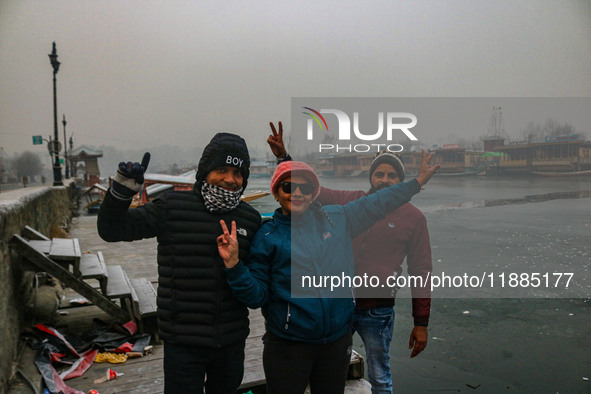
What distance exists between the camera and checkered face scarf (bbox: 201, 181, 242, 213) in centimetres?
224

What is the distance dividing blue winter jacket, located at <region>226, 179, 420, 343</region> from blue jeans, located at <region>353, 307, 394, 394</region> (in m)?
0.41

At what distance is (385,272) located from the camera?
8.61ft

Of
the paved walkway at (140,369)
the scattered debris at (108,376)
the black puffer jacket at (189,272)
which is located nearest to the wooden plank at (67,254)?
the paved walkway at (140,369)

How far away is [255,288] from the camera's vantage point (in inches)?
81.0

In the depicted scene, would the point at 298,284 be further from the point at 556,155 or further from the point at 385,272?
the point at 556,155

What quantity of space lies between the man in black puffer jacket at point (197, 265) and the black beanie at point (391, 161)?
3.39 feet

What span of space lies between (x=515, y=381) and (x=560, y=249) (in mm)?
9359

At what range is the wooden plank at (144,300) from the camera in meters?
→ 4.64

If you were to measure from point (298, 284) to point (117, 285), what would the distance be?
3.50 metres

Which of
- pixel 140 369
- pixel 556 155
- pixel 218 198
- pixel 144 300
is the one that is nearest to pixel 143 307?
pixel 144 300

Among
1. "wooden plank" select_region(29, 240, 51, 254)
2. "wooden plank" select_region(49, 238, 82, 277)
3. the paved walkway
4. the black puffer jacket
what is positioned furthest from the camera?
"wooden plank" select_region(29, 240, 51, 254)

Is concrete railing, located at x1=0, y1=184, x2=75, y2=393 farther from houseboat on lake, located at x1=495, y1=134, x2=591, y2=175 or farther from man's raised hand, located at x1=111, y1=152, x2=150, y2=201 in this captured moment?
houseboat on lake, located at x1=495, y1=134, x2=591, y2=175

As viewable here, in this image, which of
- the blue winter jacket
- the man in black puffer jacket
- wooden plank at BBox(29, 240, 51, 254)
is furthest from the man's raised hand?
wooden plank at BBox(29, 240, 51, 254)

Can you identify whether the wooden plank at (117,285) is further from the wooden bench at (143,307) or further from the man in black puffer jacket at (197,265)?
the man in black puffer jacket at (197,265)
